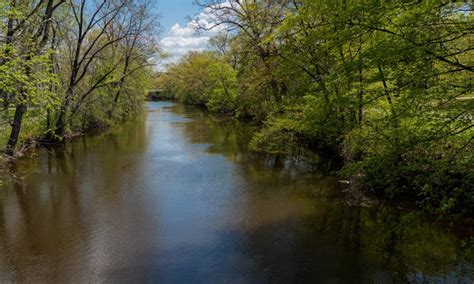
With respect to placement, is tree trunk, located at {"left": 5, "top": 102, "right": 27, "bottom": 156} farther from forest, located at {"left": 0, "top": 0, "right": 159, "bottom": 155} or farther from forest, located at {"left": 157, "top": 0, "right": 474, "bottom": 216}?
forest, located at {"left": 157, "top": 0, "right": 474, "bottom": 216}

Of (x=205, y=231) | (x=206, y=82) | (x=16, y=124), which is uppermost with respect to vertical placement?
(x=206, y=82)

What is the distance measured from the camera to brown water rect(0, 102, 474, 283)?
7781 mm

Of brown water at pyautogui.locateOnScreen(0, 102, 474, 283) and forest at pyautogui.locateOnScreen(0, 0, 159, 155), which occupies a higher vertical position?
forest at pyautogui.locateOnScreen(0, 0, 159, 155)

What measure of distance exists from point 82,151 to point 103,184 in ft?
24.7

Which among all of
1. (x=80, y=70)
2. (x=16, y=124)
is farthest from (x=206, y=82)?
(x=16, y=124)

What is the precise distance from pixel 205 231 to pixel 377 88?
221 inches

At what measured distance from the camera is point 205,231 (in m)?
9.84

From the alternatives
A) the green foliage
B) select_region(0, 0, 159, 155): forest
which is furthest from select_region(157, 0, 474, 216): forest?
the green foliage

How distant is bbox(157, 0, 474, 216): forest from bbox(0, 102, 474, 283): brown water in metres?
1.14

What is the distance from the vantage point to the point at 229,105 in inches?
1585

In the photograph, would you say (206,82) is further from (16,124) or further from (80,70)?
(16,124)

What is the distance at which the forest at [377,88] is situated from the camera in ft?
20.6

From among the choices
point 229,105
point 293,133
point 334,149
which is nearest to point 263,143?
point 293,133

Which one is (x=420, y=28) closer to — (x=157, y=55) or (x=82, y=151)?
(x=82, y=151)
